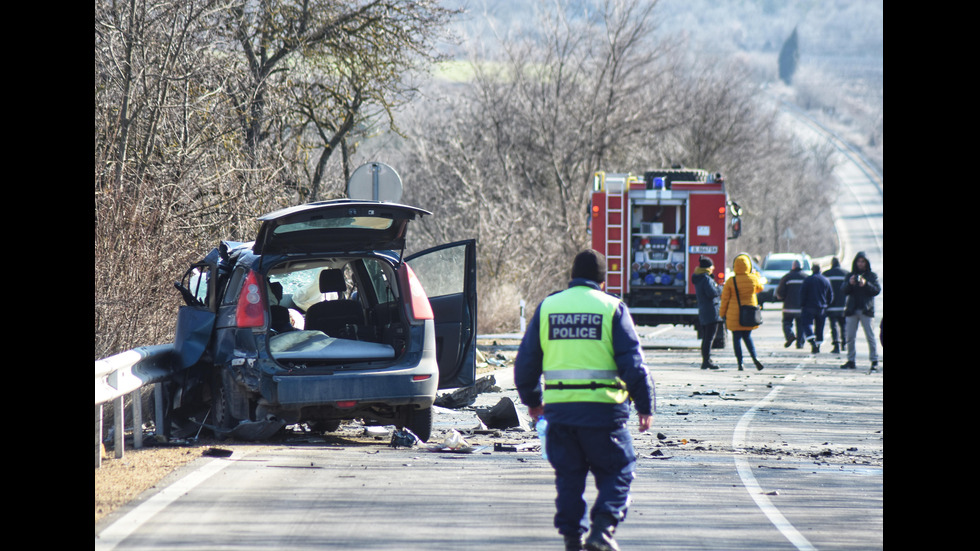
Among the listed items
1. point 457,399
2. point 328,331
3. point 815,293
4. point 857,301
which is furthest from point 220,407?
point 815,293

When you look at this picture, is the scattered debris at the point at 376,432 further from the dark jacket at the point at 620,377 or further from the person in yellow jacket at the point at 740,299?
the person in yellow jacket at the point at 740,299

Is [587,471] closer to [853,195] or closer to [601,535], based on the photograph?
[601,535]

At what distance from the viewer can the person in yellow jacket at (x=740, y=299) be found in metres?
17.8

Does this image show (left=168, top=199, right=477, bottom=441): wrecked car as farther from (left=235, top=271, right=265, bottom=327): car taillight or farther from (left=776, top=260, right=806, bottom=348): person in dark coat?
(left=776, top=260, right=806, bottom=348): person in dark coat

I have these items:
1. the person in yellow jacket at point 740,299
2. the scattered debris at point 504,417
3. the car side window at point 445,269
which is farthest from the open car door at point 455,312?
the person in yellow jacket at point 740,299

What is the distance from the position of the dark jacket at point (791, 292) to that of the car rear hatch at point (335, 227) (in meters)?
15.4

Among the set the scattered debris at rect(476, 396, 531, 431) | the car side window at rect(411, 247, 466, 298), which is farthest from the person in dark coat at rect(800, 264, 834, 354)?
the car side window at rect(411, 247, 466, 298)

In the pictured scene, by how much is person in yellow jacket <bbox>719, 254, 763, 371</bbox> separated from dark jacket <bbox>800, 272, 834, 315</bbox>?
3.90 m

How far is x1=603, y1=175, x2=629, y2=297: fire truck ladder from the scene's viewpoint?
22.3 meters

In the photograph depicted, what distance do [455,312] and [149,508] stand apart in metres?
3.91

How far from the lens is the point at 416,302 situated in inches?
358

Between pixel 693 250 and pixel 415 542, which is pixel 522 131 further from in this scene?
pixel 415 542
